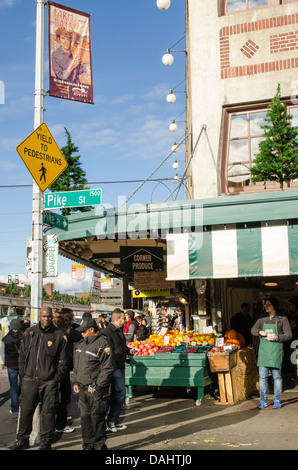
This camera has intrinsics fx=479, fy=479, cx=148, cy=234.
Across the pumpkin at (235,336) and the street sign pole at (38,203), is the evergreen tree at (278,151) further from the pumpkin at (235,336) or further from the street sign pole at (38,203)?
the street sign pole at (38,203)

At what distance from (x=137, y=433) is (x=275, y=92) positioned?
8.68 m

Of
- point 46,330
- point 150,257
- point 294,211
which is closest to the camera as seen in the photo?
point 46,330

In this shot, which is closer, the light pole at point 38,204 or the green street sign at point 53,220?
the light pole at point 38,204

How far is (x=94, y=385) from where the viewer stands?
20.6 ft

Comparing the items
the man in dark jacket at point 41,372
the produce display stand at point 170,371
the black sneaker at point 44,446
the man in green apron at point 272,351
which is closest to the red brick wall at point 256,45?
the man in green apron at point 272,351


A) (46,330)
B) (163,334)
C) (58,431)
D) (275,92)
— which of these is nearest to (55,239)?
(46,330)

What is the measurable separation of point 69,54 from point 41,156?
2437 mm

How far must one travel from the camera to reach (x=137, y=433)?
770 centimetres

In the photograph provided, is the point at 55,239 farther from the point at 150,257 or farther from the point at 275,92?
the point at 275,92

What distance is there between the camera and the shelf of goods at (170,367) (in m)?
9.90

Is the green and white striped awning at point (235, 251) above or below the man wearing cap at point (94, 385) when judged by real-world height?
above

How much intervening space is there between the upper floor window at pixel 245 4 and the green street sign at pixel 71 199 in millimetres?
7601

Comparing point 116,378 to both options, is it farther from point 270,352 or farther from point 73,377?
point 270,352

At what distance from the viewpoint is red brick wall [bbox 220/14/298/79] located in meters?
12.0
